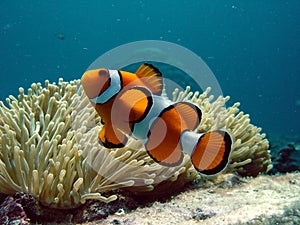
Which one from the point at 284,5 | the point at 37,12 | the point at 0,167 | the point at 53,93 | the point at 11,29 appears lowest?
the point at 0,167

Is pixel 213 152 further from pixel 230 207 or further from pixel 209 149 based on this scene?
pixel 230 207

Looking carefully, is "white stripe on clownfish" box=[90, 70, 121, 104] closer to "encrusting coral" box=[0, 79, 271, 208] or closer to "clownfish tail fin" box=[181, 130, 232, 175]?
"clownfish tail fin" box=[181, 130, 232, 175]

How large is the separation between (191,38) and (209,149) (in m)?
77.0

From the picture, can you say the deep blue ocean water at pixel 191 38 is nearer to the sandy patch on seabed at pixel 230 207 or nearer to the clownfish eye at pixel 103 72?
the sandy patch on seabed at pixel 230 207

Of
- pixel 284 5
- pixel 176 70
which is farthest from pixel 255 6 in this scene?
pixel 176 70

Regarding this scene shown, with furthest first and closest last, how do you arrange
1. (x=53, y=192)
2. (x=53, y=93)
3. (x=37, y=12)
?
(x=37, y=12)
(x=53, y=93)
(x=53, y=192)

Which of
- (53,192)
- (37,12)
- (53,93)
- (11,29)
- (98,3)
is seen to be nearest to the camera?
(53,192)

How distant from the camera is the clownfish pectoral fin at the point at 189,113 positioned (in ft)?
4.48

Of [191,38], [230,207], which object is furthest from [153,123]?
[191,38]

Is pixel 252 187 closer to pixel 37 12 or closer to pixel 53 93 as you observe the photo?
pixel 53 93

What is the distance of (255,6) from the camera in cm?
6744

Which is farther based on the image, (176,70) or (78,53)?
(78,53)

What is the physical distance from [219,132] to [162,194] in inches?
41.7

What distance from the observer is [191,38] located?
248 ft
